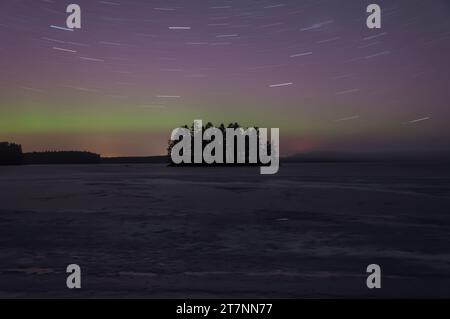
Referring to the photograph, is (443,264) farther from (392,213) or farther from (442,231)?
(392,213)

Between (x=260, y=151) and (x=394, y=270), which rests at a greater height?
(x=260, y=151)

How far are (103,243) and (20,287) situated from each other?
4.97m

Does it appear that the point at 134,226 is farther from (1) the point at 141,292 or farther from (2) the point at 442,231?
(2) the point at 442,231

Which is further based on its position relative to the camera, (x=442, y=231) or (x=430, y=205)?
(x=430, y=205)

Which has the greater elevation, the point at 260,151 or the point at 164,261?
the point at 260,151

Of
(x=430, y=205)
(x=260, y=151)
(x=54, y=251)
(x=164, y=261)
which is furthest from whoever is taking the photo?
(x=260, y=151)

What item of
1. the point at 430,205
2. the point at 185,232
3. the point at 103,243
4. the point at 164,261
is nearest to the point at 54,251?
the point at 103,243

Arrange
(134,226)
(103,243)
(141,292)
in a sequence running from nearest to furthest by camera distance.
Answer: (141,292)
(103,243)
(134,226)

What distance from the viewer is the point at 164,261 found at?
10172 millimetres

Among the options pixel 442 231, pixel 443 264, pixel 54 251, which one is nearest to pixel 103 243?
pixel 54 251

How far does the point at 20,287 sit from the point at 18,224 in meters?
10.0

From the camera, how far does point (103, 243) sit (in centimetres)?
1278
